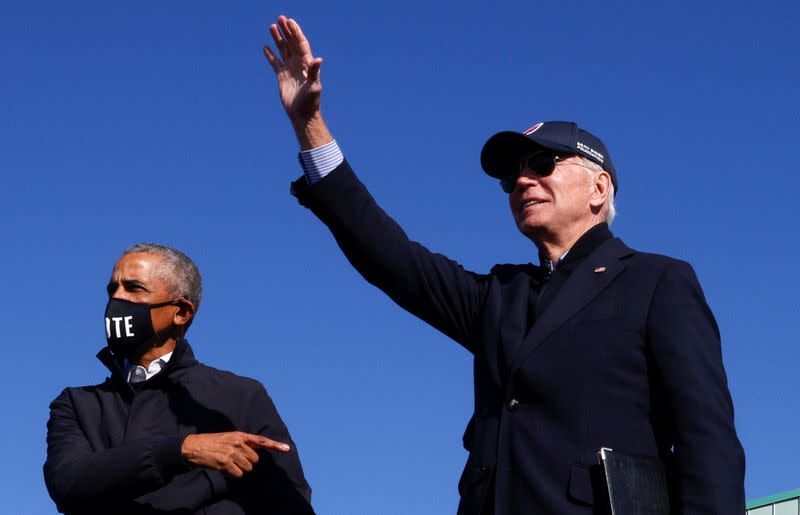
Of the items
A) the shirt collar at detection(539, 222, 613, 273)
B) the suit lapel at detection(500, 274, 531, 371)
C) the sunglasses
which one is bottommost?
the suit lapel at detection(500, 274, 531, 371)

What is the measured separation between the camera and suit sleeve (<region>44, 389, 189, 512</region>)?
5781 mm

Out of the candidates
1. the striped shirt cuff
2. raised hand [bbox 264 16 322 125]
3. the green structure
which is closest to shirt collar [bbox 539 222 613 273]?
the striped shirt cuff

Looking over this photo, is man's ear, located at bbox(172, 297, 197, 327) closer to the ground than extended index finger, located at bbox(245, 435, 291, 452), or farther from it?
farther from it

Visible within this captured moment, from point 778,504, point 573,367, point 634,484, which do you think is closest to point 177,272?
point 573,367

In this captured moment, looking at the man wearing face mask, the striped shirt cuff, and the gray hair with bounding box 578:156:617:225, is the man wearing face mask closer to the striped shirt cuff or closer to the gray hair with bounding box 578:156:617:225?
the striped shirt cuff

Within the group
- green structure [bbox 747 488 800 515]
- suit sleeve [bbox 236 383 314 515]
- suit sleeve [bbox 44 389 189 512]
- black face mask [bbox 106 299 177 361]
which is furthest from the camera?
green structure [bbox 747 488 800 515]

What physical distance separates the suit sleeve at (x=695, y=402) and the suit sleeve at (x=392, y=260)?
0.84 meters

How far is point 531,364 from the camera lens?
4.78 m

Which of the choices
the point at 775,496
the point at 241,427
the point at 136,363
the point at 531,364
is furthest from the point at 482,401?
the point at 775,496

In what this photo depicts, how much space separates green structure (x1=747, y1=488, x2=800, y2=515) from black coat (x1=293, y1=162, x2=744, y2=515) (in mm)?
25659

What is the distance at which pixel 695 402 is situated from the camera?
4.56 m

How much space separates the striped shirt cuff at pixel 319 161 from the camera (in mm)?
5082

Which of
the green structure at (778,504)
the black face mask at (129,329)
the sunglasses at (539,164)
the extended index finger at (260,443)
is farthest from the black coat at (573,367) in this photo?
the green structure at (778,504)

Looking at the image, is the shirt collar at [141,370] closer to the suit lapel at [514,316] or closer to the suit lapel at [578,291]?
the suit lapel at [514,316]
